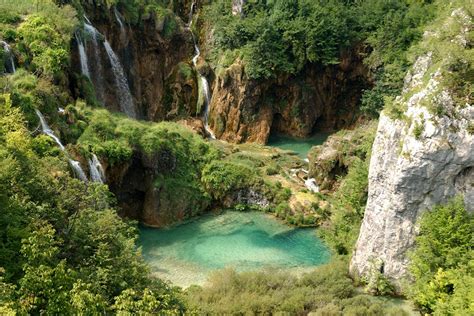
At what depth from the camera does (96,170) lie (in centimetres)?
2175

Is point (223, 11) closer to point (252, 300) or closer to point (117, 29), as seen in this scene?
point (117, 29)

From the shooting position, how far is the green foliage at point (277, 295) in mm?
15125

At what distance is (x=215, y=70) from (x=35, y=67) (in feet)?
56.9

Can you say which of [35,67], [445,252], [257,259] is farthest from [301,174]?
[35,67]

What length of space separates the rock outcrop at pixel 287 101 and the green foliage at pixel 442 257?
837 inches

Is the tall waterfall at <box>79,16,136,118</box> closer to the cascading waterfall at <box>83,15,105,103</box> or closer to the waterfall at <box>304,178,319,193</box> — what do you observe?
the cascading waterfall at <box>83,15,105,103</box>

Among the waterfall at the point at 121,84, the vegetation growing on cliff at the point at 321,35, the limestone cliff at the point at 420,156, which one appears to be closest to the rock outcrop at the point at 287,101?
the vegetation growing on cliff at the point at 321,35

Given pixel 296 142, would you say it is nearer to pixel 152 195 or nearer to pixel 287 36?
pixel 287 36

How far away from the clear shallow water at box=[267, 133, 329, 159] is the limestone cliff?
17.1 m

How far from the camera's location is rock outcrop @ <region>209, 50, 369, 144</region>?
37.3 m

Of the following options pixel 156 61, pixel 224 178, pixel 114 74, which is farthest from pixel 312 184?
pixel 156 61

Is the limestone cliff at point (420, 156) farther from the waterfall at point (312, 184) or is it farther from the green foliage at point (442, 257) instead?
the waterfall at point (312, 184)

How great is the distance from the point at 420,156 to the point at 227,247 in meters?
9.45

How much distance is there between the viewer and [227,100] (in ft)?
122
